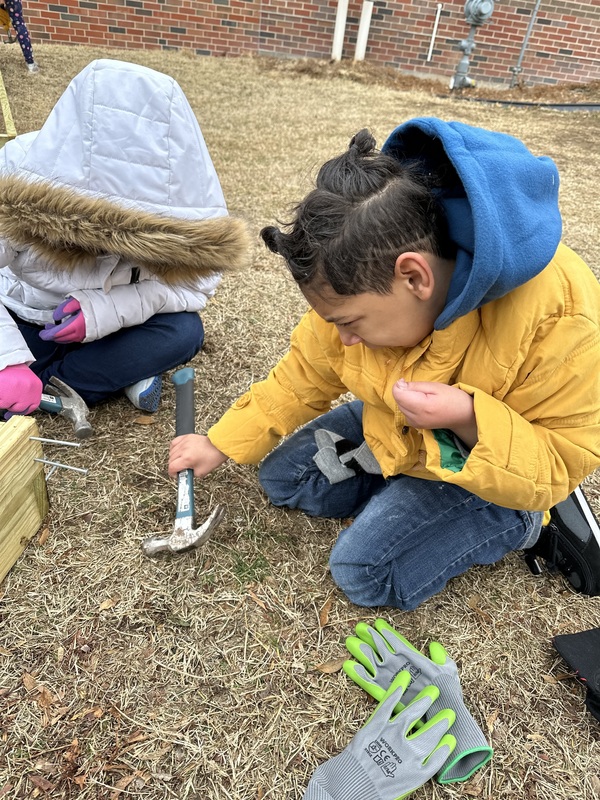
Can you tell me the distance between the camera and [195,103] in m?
6.62

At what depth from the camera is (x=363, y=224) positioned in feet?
3.74

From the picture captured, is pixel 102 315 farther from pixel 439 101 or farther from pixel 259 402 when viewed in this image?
pixel 439 101

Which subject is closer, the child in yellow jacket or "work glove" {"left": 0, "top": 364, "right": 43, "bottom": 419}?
the child in yellow jacket

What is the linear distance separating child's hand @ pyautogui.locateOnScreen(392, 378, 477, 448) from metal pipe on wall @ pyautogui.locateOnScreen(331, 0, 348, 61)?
904cm

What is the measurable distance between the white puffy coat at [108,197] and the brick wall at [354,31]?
24.3 feet

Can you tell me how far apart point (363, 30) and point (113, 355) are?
8509mm

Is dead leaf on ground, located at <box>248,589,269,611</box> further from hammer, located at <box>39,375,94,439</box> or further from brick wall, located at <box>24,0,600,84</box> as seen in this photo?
brick wall, located at <box>24,0,600,84</box>

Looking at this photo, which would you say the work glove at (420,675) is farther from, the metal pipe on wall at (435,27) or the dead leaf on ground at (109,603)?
the metal pipe on wall at (435,27)

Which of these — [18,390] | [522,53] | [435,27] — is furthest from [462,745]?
[522,53]

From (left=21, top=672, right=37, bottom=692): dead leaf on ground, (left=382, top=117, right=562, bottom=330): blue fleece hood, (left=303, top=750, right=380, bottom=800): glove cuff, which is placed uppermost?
(left=382, top=117, right=562, bottom=330): blue fleece hood

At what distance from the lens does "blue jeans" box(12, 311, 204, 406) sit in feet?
7.30

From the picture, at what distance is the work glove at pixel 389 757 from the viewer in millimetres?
1248

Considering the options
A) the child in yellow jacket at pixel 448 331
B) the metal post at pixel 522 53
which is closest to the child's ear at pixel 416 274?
the child in yellow jacket at pixel 448 331

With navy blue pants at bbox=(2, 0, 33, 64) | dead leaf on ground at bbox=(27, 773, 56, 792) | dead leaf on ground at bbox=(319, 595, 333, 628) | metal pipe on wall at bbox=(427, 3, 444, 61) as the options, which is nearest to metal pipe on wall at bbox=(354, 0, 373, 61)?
metal pipe on wall at bbox=(427, 3, 444, 61)
